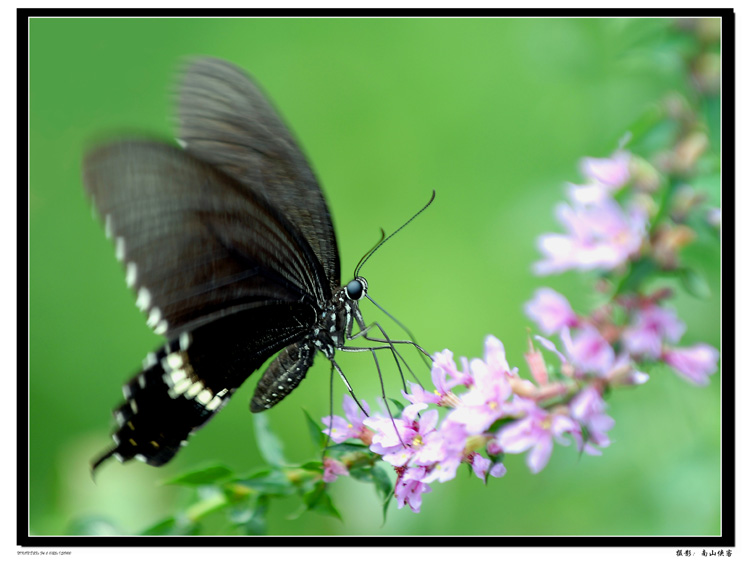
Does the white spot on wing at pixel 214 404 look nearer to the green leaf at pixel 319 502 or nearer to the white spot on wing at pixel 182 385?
the white spot on wing at pixel 182 385

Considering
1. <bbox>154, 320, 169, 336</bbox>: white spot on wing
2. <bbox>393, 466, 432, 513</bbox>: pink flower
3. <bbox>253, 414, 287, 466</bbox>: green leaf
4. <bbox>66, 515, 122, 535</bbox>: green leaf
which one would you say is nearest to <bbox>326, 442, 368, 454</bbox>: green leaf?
<bbox>393, 466, 432, 513</bbox>: pink flower

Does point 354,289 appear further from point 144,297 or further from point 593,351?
point 593,351

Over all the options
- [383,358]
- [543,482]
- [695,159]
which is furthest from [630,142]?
[383,358]

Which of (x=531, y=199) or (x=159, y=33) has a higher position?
(x=159, y=33)

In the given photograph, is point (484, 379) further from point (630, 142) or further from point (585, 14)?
point (585, 14)

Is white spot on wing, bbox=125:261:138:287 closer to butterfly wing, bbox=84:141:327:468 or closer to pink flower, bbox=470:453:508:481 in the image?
butterfly wing, bbox=84:141:327:468

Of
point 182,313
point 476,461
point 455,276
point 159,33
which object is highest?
point 159,33

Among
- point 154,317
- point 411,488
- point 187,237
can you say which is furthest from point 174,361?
point 411,488
